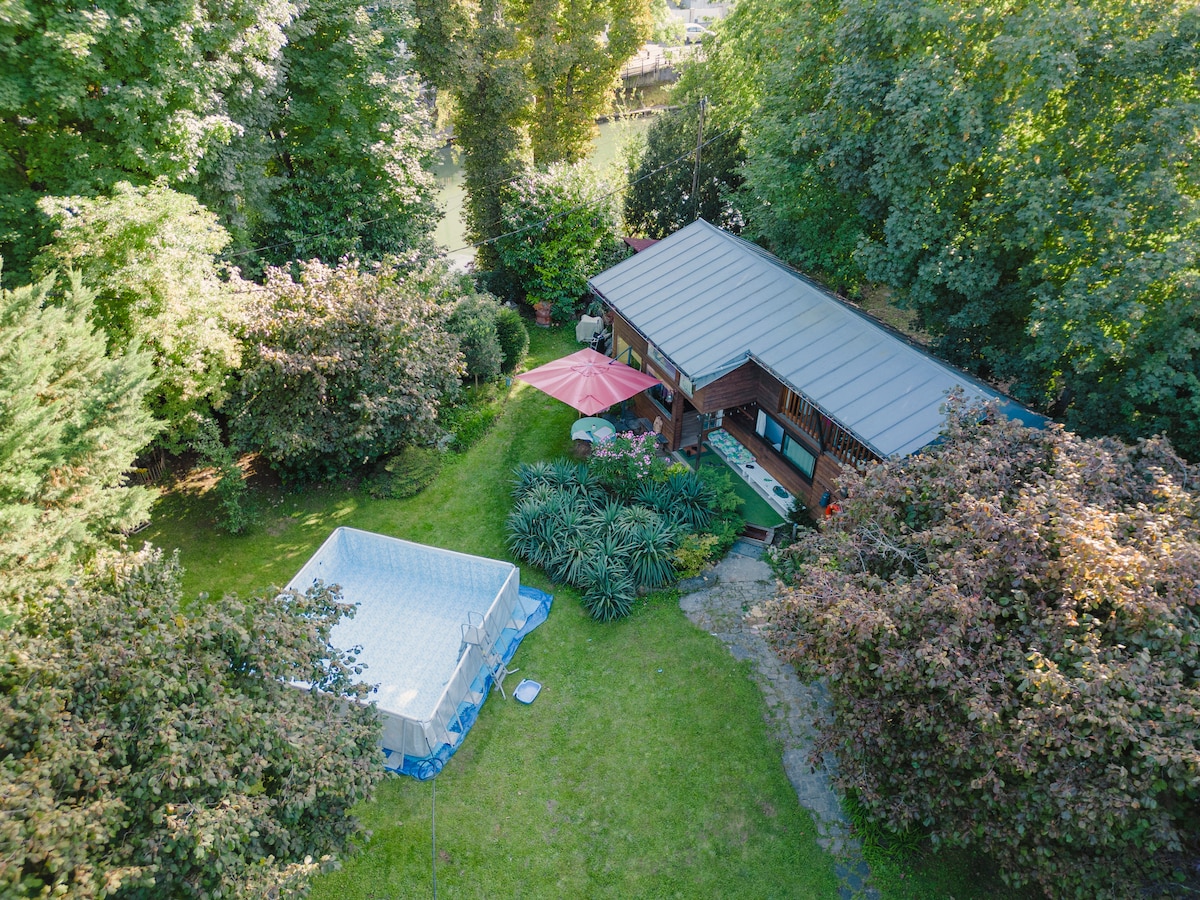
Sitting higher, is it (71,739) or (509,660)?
(71,739)

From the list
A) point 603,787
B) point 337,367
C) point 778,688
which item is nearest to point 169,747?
point 603,787

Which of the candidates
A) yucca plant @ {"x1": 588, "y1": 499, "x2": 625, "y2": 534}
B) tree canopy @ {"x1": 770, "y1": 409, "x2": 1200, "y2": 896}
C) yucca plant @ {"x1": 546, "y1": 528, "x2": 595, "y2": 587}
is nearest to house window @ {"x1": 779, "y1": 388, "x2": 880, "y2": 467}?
tree canopy @ {"x1": 770, "y1": 409, "x2": 1200, "y2": 896}

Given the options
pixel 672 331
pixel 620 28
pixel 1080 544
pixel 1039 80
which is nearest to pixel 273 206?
pixel 672 331

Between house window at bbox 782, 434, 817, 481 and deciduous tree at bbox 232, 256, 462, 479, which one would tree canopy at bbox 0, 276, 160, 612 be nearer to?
deciduous tree at bbox 232, 256, 462, 479

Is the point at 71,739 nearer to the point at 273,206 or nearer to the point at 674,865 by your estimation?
the point at 674,865

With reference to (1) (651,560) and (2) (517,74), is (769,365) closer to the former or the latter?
(1) (651,560)
